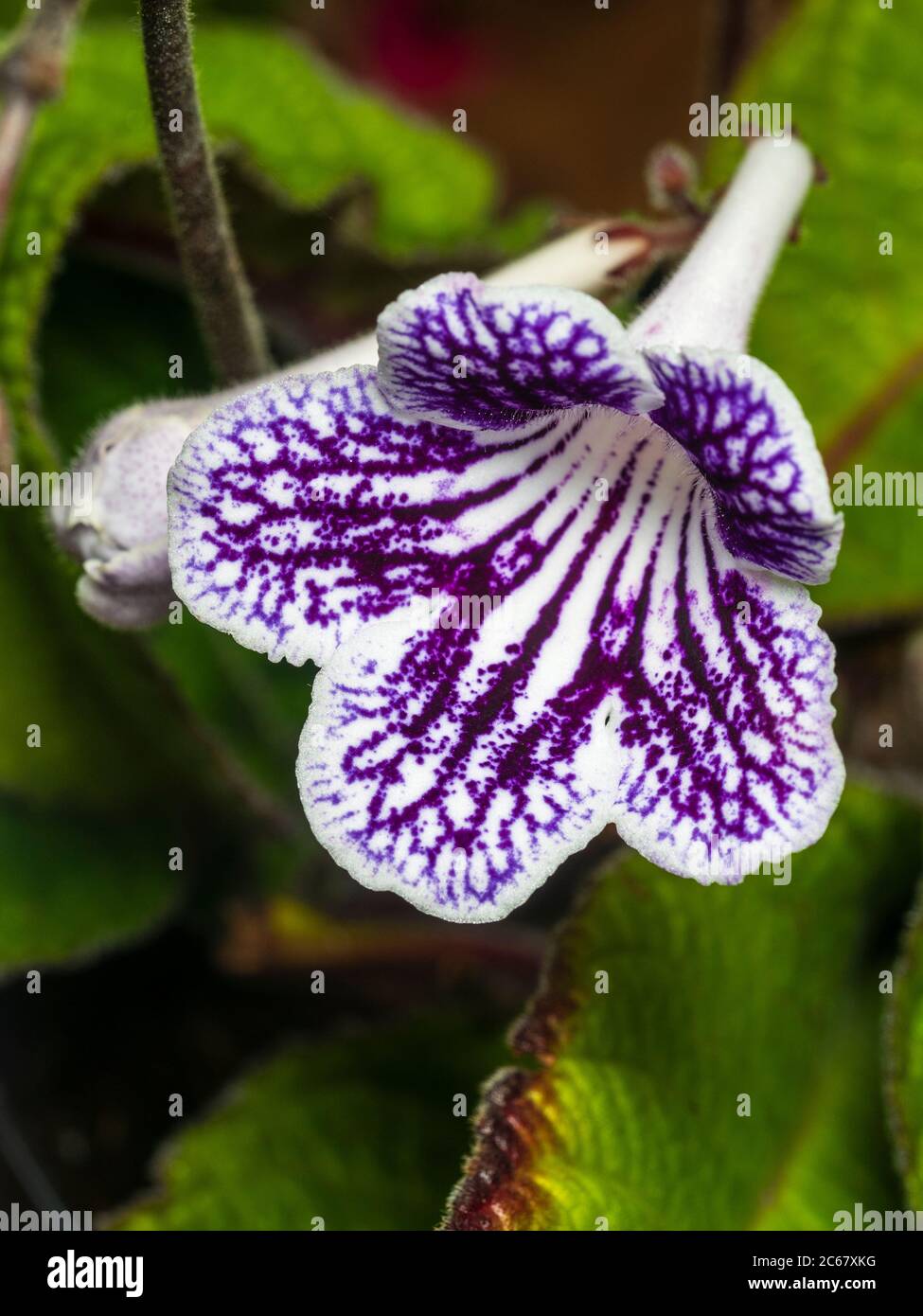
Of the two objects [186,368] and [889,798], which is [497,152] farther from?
[889,798]

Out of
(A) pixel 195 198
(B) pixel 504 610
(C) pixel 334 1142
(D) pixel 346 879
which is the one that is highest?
(A) pixel 195 198

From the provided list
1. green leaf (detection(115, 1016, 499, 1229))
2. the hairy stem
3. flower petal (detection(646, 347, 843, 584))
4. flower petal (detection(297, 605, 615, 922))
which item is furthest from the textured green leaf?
the hairy stem

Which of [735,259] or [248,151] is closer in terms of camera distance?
[735,259]

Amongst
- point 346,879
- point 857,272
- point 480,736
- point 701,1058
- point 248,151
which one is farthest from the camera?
point 346,879

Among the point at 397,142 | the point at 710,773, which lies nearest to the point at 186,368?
the point at 397,142

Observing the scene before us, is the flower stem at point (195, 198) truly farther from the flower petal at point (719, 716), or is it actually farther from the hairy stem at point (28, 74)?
the flower petal at point (719, 716)

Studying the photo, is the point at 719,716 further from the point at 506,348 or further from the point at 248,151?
the point at 248,151

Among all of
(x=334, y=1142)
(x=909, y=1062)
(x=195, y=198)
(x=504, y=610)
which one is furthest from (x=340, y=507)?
(x=334, y=1142)
